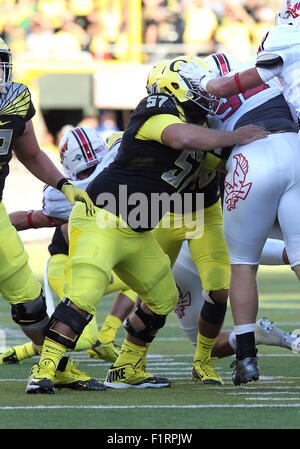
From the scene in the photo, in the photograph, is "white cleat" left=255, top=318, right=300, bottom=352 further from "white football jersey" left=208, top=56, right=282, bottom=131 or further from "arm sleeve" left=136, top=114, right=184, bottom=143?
"arm sleeve" left=136, top=114, right=184, bottom=143

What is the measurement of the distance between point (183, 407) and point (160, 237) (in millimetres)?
1428

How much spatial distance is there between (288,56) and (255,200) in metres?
0.63

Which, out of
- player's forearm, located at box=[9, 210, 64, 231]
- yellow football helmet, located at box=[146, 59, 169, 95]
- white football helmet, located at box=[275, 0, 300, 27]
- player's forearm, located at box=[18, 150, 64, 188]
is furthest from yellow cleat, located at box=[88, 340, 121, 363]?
white football helmet, located at box=[275, 0, 300, 27]

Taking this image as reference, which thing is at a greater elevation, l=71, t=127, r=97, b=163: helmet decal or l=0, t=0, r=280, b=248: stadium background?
l=71, t=127, r=97, b=163: helmet decal

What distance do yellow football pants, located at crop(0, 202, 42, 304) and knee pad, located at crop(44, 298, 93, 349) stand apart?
0.98ft

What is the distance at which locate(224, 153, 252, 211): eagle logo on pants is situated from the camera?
4.12m

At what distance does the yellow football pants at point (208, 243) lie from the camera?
15.8 feet

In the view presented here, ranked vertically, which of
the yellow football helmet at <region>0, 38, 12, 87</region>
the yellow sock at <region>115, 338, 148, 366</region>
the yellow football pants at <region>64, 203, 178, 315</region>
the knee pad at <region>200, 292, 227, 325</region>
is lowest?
the yellow sock at <region>115, 338, 148, 366</region>

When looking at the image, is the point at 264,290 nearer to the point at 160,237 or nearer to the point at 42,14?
the point at 160,237

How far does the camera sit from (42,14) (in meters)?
18.1

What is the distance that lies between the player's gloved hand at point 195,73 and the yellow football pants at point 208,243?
772 mm

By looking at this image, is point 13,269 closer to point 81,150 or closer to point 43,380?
point 43,380

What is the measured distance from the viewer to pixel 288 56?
159 inches

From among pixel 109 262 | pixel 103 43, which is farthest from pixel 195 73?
pixel 103 43
